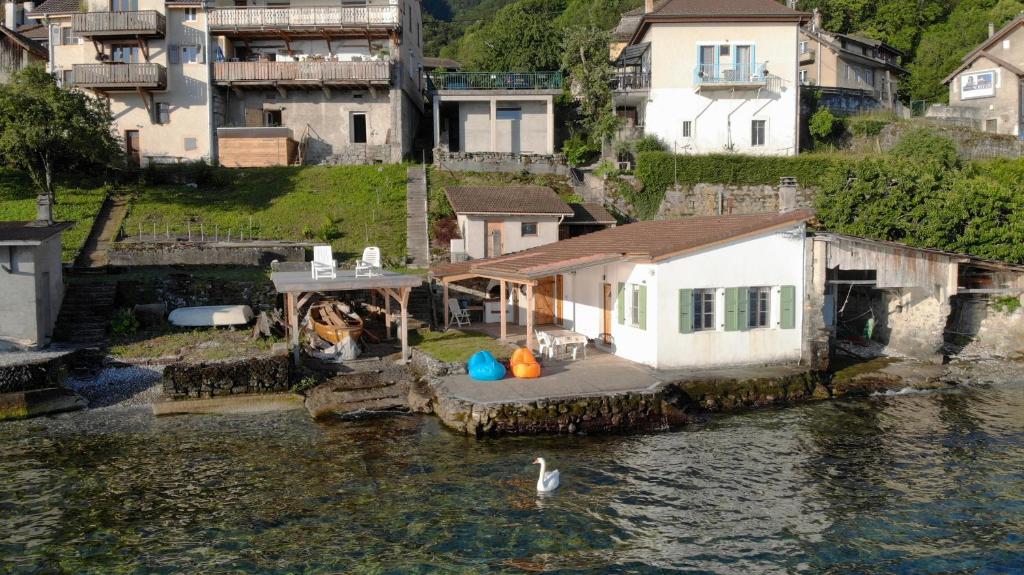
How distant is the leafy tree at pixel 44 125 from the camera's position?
31.3 metres

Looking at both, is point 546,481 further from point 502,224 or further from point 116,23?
point 116,23

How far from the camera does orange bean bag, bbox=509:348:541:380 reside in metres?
18.3

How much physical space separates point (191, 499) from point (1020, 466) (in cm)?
1431

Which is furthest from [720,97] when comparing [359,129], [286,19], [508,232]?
[286,19]

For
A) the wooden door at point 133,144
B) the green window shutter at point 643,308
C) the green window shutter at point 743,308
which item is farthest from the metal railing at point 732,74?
the wooden door at point 133,144

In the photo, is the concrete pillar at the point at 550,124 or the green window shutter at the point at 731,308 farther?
the concrete pillar at the point at 550,124

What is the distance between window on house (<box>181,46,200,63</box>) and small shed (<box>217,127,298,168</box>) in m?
4.47

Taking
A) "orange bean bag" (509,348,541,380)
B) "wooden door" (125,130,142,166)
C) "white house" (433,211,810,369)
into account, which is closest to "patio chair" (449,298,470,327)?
"white house" (433,211,810,369)

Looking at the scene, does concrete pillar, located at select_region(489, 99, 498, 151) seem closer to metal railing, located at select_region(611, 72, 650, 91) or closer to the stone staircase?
metal railing, located at select_region(611, 72, 650, 91)

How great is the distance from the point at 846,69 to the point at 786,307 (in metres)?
34.3

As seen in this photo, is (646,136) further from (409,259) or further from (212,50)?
(212,50)

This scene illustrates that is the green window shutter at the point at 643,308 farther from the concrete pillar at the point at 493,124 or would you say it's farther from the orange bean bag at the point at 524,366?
the concrete pillar at the point at 493,124

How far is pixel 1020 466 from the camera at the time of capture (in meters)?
14.3

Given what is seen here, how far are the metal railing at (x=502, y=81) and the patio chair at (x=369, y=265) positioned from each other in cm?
2188
